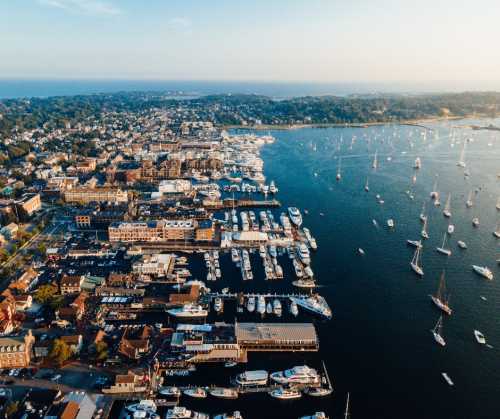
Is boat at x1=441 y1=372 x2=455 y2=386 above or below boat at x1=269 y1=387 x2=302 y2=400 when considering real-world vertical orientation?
below

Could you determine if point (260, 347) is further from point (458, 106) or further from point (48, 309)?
point (458, 106)

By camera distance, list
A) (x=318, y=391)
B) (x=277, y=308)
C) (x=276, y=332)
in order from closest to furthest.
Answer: (x=318, y=391)
(x=276, y=332)
(x=277, y=308)

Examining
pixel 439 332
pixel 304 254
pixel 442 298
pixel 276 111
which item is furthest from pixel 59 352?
pixel 276 111

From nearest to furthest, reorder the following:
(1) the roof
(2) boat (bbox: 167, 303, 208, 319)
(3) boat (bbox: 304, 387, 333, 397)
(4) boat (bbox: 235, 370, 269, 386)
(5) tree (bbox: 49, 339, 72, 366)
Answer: (3) boat (bbox: 304, 387, 333, 397), (4) boat (bbox: 235, 370, 269, 386), (5) tree (bbox: 49, 339, 72, 366), (1) the roof, (2) boat (bbox: 167, 303, 208, 319)

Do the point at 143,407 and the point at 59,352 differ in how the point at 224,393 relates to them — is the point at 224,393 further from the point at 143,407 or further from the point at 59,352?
the point at 59,352

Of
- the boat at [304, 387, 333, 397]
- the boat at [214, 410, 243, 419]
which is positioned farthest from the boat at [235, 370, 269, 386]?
the boat at [304, 387, 333, 397]

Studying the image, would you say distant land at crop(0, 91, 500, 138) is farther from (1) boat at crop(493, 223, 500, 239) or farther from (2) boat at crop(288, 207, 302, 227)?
(1) boat at crop(493, 223, 500, 239)
